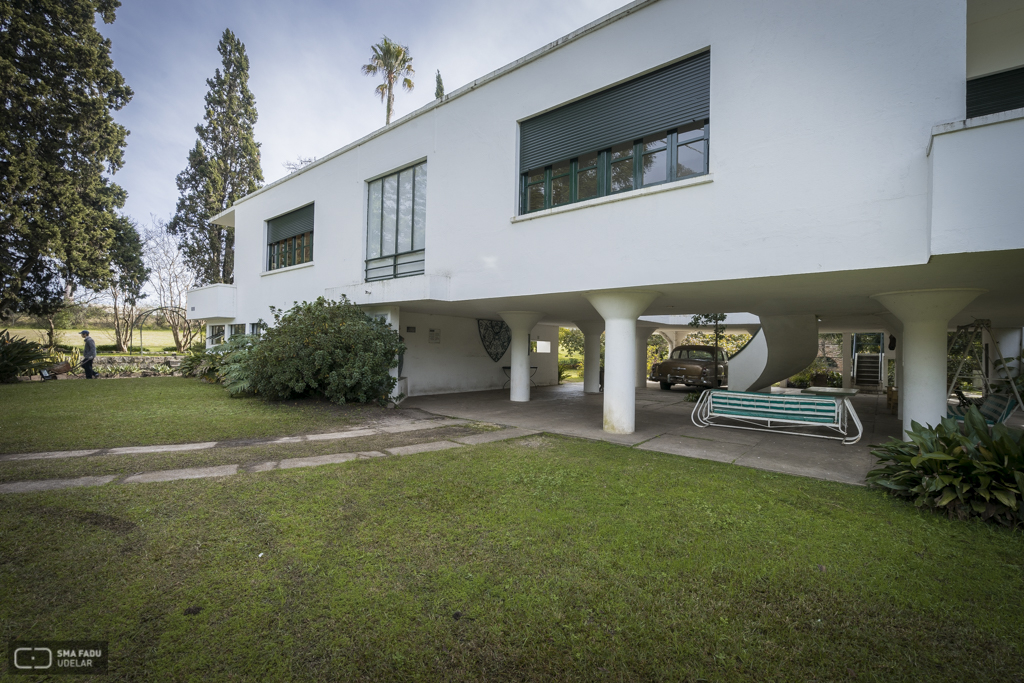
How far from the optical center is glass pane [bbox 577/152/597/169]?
818 centimetres

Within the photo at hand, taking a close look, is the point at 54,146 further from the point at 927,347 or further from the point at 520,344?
the point at 927,347

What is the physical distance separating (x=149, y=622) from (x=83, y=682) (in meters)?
0.42

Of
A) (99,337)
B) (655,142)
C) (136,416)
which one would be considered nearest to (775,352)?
(655,142)

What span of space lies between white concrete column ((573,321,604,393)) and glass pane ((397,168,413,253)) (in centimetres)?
691

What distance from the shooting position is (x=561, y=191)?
8.62 meters

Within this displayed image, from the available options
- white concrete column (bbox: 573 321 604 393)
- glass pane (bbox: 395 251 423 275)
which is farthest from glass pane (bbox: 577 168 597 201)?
white concrete column (bbox: 573 321 604 393)

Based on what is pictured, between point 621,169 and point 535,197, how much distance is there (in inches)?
73.5

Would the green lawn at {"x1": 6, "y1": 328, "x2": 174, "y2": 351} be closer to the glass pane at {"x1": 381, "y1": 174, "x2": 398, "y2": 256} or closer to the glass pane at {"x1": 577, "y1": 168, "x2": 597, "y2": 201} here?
the glass pane at {"x1": 381, "y1": 174, "x2": 398, "y2": 256}

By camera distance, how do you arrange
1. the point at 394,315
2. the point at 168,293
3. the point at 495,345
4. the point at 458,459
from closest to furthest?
the point at 458,459, the point at 394,315, the point at 495,345, the point at 168,293

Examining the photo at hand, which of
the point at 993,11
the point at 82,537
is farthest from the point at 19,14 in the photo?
the point at 993,11

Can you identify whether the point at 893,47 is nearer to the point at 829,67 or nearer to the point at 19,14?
the point at 829,67

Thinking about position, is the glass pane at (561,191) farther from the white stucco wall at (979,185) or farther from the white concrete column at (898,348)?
the white concrete column at (898,348)

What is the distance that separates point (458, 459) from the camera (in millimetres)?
6137

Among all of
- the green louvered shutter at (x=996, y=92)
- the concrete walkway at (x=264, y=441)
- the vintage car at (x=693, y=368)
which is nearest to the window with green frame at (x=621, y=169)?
the green louvered shutter at (x=996, y=92)
